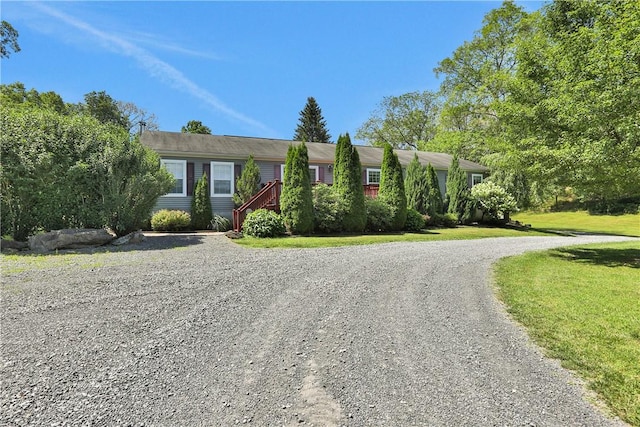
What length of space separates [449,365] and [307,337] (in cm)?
135

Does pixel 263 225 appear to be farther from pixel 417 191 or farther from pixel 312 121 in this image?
pixel 312 121

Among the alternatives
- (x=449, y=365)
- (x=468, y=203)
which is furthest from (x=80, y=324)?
(x=468, y=203)

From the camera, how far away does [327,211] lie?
40.9 feet

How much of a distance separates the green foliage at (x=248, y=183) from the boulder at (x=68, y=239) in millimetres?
6387

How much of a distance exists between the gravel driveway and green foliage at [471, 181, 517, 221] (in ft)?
44.6

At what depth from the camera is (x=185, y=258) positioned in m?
7.38

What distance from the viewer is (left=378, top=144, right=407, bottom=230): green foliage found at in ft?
45.5

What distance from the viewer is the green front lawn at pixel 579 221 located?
21.7m

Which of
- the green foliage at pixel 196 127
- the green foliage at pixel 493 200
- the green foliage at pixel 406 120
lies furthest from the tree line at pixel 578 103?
the green foliage at pixel 196 127

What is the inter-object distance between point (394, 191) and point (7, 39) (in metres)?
20.0

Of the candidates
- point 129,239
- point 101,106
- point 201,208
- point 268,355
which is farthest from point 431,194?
point 101,106

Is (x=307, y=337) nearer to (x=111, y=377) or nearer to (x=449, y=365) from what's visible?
(x=449, y=365)

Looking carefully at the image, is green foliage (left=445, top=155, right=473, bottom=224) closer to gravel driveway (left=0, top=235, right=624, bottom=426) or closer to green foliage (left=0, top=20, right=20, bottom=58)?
gravel driveway (left=0, top=235, right=624, bottom=426)

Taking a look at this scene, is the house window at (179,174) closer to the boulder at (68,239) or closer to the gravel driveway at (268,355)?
the boulder at (68,239)
